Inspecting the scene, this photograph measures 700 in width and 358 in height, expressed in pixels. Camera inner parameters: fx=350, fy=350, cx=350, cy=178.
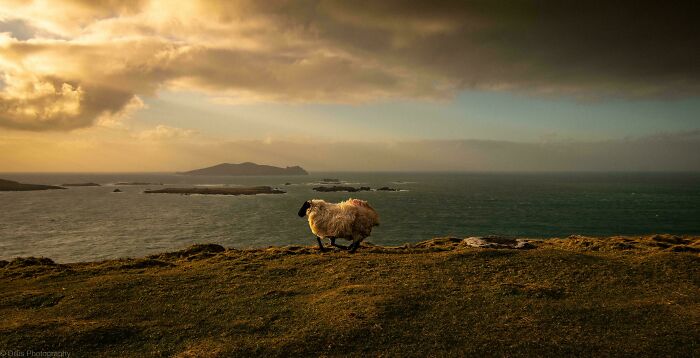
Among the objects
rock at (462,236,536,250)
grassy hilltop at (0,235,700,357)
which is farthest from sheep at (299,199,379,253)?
rock at (462,236,536,250)

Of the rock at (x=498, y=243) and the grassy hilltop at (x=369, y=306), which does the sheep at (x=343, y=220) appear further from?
the rock at (x=498, y=243)

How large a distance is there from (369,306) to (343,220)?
7.99 meters

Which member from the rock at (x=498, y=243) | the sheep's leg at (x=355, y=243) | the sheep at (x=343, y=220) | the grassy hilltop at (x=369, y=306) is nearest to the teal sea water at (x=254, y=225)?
the rock at (x=498, y=243)

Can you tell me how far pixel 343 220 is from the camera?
19688 mm

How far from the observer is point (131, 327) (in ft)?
37.2

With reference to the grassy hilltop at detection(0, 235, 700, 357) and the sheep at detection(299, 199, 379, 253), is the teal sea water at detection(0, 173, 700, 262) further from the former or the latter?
the grassy hilltop at detection(0, 235, 700, 357)

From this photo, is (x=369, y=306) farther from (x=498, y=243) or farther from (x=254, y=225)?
(x=254, y=225)

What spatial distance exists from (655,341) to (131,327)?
620 inches

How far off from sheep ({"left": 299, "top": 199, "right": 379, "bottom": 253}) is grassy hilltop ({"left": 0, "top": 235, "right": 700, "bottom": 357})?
4.50 feet

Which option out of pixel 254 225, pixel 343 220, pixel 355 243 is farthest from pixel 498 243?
pixel 254 225

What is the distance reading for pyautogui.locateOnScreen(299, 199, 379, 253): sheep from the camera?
19.7 metres

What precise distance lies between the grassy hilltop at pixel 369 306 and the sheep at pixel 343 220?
4.50 ft

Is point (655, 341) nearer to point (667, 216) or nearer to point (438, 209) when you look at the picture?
point (438, 209)

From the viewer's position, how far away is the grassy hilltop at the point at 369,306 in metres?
9.98
